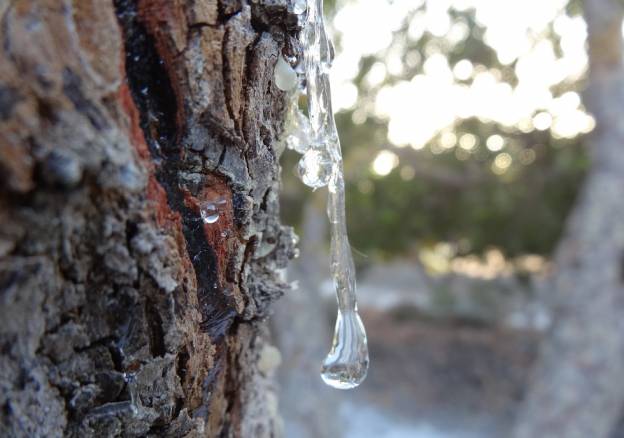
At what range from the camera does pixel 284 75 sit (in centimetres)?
54

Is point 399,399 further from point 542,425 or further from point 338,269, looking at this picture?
point 338,269

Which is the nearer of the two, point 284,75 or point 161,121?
point 161,121

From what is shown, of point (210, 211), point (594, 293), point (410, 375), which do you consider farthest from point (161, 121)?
point (410, 375)

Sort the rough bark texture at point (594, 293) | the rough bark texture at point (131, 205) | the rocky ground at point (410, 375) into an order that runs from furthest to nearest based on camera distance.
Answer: the rocky ground at point (410, 375) < the rough bark texture at point (594, 293) < the rough bark texture at point (131, 205)

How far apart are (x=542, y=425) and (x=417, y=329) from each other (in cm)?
367

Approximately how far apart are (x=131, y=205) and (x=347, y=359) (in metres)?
0.36

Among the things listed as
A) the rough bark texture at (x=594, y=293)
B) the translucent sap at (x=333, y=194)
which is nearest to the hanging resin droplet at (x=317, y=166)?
the translucent sap at (x=333, y=194)

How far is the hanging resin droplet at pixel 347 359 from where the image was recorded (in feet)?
2.09

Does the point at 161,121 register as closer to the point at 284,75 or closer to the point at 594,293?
the point at 284,75

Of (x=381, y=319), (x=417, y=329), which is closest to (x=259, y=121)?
(x=417, y=329)

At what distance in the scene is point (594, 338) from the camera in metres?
2.74

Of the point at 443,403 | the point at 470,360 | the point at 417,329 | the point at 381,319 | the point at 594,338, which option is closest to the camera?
the point at 594,338

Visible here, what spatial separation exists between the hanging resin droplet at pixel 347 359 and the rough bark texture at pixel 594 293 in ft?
7.99

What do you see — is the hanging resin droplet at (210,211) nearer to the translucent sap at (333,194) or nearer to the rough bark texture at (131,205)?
the rough bark texture at (131,205)
